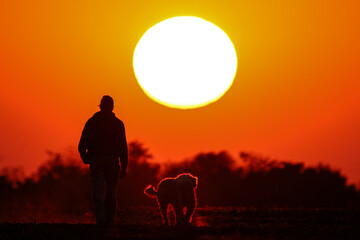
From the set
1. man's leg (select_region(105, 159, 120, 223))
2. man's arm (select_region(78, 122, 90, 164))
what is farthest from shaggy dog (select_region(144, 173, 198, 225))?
man's arm (select_region(78, 122, 90, 164))

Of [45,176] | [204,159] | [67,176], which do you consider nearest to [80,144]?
[67,176]

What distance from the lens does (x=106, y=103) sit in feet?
60.2

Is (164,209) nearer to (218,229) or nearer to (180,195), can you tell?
(180,195)

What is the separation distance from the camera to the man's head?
18.3 m

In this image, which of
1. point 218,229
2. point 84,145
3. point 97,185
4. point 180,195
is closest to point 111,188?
point 97,185

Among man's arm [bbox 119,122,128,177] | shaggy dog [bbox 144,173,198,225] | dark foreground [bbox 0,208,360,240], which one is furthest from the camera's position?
shaggy dog [bbox 144,173,198,225]

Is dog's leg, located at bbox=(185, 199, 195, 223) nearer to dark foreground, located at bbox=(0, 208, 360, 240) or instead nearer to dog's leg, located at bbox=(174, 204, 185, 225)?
dog's leg, located at bbox=(174, 204, 185, 225)

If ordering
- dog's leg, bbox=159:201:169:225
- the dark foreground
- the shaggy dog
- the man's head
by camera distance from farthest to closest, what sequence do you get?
dog's leg, bbox=159:201:169:225 → the shaggy dog → the man's head → the dark foreground

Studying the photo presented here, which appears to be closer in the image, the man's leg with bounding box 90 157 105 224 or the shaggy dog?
the man's leg with bounding box 90 157 105 224

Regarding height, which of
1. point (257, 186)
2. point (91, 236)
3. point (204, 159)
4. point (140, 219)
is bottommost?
point (91, 236)

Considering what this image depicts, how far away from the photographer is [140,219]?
2198 cm

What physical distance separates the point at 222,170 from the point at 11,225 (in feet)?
136

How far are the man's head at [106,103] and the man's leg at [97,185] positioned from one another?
3.21 ft

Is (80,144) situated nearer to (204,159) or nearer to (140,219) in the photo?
(140,219)
